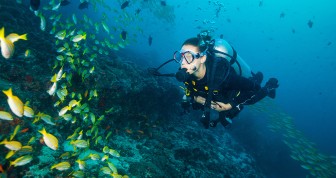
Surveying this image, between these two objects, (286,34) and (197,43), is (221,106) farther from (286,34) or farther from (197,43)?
(286,34)

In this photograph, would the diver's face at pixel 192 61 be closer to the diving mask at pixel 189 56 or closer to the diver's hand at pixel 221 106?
the diving mask at pixel 189 56

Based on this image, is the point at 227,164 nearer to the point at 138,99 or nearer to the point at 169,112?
the point at 169,112

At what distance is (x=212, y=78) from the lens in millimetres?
4613

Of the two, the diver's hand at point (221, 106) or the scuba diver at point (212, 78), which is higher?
the scuba diver at point (212, 78)

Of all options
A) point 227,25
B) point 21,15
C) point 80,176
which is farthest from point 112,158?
point 227,25

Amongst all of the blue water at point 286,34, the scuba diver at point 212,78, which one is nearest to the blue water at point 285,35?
the blue water at point 286,34

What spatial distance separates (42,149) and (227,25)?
187 meters

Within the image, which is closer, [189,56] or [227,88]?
[189,56]

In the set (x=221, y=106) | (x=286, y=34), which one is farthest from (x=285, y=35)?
(x=221, y=106)

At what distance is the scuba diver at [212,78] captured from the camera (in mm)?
4656

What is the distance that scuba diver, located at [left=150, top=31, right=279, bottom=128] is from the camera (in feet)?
15.3

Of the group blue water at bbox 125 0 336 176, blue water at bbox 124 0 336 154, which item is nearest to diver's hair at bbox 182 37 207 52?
blue water at bbox 125 0 336 176

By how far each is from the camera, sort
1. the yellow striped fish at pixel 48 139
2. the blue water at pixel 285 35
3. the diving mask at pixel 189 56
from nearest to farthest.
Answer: the yellow striped fish at pixel 48 139
the diving mask at pixel 189 56
the blue water at pixel 285 35

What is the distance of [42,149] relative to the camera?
16.1ft
